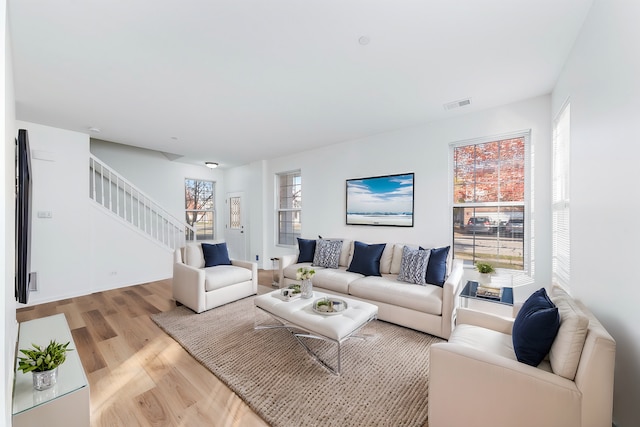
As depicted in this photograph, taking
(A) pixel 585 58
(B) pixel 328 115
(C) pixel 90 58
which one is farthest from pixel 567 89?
(C) pixel 90 58

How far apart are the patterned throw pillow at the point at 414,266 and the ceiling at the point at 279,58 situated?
1.80 metres

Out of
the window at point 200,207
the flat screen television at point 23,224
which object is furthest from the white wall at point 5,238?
the window at point 200,207

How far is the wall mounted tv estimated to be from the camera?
3889mm

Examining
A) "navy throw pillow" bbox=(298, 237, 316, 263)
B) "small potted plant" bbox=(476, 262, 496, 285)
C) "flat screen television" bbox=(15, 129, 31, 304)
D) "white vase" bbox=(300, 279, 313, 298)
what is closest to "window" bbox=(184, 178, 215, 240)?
"navy throw pillow" bbox=(298, 237, 316, 263)

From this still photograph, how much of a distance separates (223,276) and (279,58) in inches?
110

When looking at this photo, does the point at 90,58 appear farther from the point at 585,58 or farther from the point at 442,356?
the point at 585,58

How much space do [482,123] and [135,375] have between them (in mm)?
4475

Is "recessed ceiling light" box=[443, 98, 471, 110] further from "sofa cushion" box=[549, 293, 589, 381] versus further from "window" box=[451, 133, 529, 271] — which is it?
"sofa cushion" box=[549, 293, 589, 381]

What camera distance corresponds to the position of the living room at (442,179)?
1.34 metres

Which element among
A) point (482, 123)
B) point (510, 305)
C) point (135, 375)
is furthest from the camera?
point (482, 123)

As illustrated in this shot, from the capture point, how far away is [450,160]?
354 cm

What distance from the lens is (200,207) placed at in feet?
22.9

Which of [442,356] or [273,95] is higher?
[273,95]

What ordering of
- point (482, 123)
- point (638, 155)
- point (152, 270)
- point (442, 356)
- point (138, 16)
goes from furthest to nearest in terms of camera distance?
point (152, 270) < point (482, 123) < point (138, 16) < point (442, 356) < point (638, 155)
